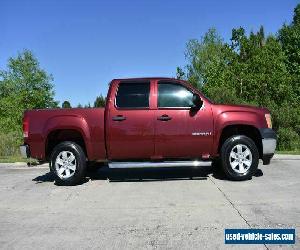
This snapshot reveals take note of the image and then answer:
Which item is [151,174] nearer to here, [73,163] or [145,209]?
[73,163]

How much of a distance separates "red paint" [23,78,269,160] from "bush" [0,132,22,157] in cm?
838

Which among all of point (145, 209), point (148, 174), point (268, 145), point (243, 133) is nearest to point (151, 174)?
point (148, 174)

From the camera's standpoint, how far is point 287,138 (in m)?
18.5

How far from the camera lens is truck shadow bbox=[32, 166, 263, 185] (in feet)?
30.1

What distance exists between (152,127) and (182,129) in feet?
1.94

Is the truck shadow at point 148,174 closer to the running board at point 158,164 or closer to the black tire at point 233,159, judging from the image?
the black tire at point 233,159

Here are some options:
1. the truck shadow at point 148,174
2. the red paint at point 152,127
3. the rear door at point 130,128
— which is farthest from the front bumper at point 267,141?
the rear door at point 130,128

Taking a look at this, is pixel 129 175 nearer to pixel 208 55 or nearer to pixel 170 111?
pixel 170 111

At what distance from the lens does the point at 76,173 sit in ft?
28.9

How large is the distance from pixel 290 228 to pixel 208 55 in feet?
139

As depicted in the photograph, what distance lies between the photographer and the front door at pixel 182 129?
8.62 meters

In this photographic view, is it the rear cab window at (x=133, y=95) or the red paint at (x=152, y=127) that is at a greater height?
the rear cab window at (x=133, y=95)

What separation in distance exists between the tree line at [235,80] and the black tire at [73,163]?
211cm

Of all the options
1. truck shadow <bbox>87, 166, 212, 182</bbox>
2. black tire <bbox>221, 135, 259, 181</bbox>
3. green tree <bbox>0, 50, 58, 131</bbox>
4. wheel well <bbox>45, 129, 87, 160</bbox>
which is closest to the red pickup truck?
black tire <bbox>221, 135, 259, 181</bbox>
